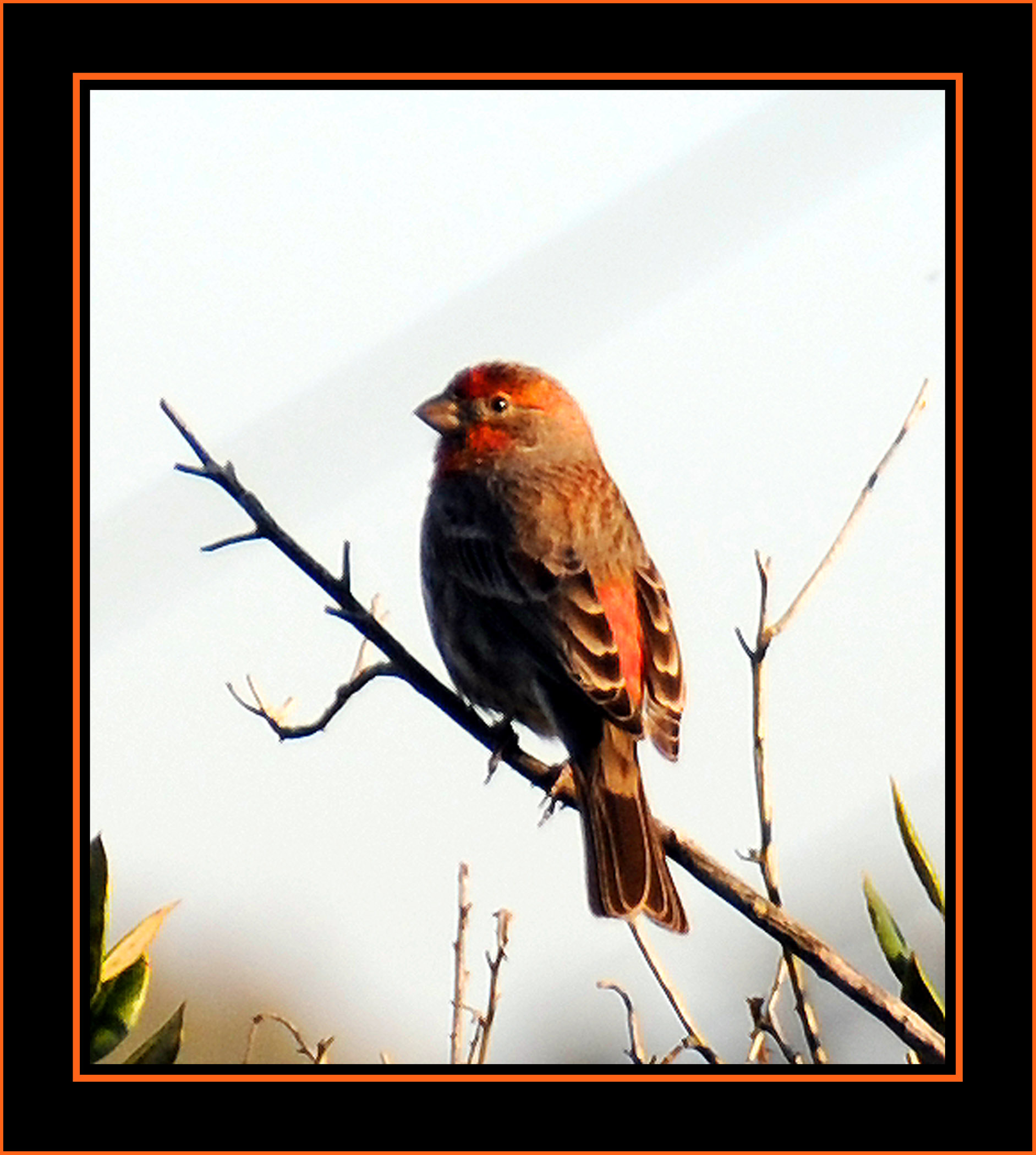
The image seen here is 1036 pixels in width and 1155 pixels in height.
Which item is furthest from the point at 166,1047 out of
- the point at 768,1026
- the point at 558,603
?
the point at 558,603

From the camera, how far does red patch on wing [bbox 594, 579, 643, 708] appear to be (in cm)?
638

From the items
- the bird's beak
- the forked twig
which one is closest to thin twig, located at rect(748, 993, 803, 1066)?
the forked twig

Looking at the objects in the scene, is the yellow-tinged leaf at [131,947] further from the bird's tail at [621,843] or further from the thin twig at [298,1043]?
the bird's tail at [621,843]

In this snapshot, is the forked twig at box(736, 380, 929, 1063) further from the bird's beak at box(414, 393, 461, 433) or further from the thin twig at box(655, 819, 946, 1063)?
the bird's beak at box(414, 393, 461, 433)

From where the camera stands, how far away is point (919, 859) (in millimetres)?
4500

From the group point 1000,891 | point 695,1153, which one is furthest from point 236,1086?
point 1000,891

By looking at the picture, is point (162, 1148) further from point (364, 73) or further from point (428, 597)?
point (428, 597)

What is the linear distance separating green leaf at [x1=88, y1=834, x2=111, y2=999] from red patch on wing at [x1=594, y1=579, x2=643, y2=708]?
7.63 ft

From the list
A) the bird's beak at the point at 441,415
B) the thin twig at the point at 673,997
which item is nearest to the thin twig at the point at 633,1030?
the thin twig at the point at 673,997

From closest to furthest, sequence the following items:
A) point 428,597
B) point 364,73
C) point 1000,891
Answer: point 1000,891
point 364,73
point 428,597

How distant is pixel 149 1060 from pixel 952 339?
252cm

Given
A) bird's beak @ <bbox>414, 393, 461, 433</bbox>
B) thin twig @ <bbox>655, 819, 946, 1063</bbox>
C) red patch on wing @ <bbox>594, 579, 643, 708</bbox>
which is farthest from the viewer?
bird's beak @ <bbox>414, 393, 461, 433</bbox>

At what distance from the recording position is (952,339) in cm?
460

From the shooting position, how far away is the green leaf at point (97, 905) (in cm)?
430
